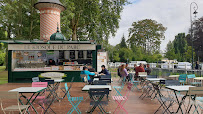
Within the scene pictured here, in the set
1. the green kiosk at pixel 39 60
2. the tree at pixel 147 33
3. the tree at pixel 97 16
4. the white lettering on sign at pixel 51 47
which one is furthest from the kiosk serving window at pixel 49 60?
the tree at pixel 147 33

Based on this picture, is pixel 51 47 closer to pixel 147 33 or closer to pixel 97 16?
pixel 97 16

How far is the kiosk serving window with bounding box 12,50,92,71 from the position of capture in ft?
42.4

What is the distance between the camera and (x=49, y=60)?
13.5 meters

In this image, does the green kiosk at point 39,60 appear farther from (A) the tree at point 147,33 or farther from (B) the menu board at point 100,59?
(A) the tree at point 147,33

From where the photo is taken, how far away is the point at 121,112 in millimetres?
5191

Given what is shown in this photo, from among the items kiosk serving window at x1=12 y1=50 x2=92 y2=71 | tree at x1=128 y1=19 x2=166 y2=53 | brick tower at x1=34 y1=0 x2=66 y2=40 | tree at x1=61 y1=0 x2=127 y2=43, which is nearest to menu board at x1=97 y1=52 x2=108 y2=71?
kiosk serving window at x1=12 y1=50 x2=92 y2=71

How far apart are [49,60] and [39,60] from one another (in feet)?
2.58

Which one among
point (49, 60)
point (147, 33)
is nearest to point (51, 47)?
point (49, 60)

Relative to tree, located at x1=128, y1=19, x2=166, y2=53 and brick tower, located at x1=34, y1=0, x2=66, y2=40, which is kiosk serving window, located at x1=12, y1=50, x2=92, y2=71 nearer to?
brick tower, located at x1=34, y1=0, x2=66, y2=40

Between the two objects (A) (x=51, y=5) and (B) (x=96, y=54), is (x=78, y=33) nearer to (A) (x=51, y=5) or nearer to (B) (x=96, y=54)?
(A) (x=51, y=5)

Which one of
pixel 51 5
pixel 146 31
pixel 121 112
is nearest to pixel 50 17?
pixel 51 5

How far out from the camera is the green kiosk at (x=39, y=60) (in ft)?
41.6

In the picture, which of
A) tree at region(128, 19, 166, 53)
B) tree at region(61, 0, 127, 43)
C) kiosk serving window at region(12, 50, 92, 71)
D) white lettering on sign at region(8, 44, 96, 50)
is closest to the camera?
white lettering on sign at region(8, 44, 96, 50)

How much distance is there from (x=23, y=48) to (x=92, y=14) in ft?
33.3
